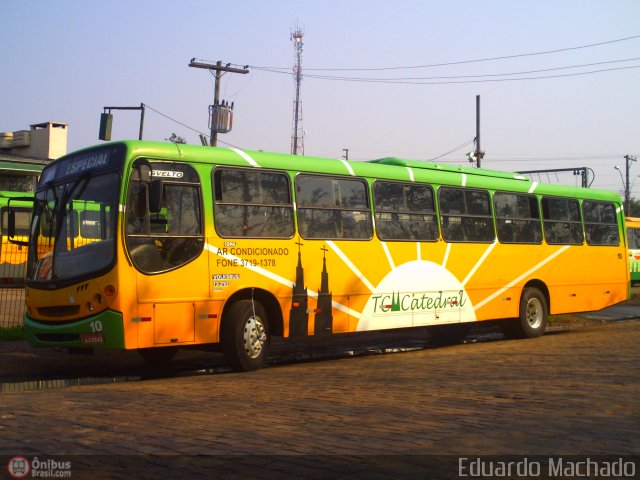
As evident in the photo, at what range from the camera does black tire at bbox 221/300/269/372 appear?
12.0 meters

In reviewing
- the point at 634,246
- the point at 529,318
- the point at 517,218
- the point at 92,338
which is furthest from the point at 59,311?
the point at 634,246

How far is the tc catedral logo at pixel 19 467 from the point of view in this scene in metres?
5.67

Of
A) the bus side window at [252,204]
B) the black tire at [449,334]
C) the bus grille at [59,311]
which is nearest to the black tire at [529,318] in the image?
the black tire at [449,334]

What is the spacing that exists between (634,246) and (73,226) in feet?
110

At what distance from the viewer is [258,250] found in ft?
40.8

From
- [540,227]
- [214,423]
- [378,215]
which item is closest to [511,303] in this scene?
[540,227]

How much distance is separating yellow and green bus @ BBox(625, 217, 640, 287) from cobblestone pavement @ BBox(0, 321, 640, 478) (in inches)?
1123

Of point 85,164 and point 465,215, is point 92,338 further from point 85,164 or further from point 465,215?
point 465,215

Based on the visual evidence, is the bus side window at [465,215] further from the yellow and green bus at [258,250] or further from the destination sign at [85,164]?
the destination sign at [85,164]

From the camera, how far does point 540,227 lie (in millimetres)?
18266

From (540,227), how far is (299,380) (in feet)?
30.7

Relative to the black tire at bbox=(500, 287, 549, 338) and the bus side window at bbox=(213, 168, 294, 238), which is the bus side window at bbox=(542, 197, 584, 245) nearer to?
the black tire at bbox=(500, 287, 549, 338)

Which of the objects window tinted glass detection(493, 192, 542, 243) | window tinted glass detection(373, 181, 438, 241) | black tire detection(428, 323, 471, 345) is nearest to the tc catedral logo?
window tinted glass detection(373, 181, 438, 241)

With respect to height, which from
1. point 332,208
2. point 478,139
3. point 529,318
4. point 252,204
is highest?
point 478,139
